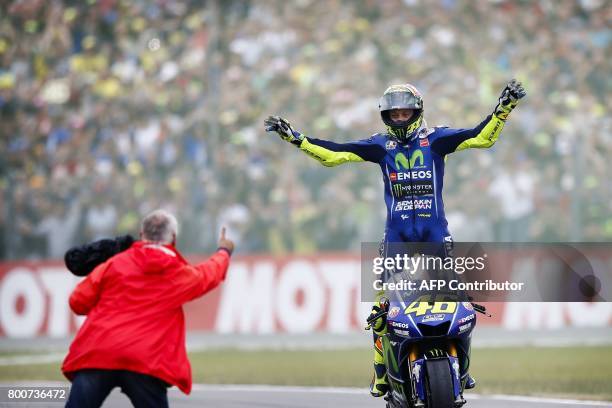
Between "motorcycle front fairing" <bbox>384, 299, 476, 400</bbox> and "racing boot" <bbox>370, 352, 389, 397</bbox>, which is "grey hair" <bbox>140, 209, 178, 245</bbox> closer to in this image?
"motorcycle front fairing" <bbox>384, 299, 476, 400</bbox>

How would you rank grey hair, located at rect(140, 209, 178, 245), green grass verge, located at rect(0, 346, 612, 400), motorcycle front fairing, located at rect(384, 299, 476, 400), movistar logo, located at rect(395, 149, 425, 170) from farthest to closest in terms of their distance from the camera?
green grass verge, located at rect(0, 346, 612, 400)
movistar logo, located at rect(395, 149, 425, 170)
motorcycle front fairing, located at rect(384, 299, 476, 400)
grey hair, located at rect(140, 209, 178, 245)

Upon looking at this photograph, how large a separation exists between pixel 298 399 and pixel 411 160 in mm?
3568

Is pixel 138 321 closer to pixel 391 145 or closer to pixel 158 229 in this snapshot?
pixel 158 229

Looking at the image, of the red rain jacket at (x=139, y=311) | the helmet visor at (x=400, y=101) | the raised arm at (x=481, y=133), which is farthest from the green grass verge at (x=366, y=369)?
the red rain jacket at (x=139, y=311)

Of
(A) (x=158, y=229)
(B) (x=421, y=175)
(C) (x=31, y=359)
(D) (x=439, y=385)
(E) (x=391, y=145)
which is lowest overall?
(D) (x=439, y=385)

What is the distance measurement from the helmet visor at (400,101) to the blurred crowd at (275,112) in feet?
39.6

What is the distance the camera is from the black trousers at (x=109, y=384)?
19.6 ft

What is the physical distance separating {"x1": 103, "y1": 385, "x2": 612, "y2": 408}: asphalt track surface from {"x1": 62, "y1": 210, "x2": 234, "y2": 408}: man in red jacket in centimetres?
377

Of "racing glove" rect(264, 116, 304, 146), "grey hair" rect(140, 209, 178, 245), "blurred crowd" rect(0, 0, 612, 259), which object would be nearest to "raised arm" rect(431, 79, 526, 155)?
"racing glove" rect(264, 116, 304, 146)

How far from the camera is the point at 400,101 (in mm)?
7574

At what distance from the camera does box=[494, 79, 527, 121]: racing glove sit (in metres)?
7.34

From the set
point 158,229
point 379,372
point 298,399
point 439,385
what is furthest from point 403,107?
point 298,399

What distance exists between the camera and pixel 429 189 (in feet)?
25.1

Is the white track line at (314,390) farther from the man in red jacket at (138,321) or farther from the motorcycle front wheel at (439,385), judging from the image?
the man in red jacket at (138,321)
